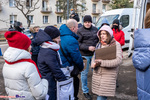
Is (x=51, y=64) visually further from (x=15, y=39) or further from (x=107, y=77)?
(x=107, y=77)

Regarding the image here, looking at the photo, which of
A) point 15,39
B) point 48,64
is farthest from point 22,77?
point 48,64

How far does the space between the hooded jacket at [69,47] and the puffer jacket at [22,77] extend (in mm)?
992

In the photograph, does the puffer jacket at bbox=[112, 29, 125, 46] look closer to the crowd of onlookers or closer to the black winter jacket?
the black winter jacket

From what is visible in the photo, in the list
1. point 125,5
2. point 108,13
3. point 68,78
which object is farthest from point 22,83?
point 125,5

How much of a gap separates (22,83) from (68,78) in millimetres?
1027

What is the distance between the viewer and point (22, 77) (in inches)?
77.4

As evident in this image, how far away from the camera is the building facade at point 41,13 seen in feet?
96.8

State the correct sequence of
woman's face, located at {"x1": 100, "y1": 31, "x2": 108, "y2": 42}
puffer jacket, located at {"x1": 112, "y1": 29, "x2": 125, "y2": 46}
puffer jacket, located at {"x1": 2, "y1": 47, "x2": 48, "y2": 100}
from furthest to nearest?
1. puffer jacket, located at {"x1": 112, "y1": 29, "x2": 125, "y2": 46}
2. woman's face, located at {"x1": 100, "y1": 31, "x2": 108, "y2": 42}
3. puffer jacket, located at {"x1": 2, "y1": 47, "x2": 48, "y2": 100}

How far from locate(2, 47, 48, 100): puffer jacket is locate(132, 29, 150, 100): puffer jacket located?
1184 millimetres

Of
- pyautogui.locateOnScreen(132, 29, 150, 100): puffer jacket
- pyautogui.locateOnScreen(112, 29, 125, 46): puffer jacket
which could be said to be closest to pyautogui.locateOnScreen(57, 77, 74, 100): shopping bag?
pyautogui.locateOnScreen(132, 29, 150, 100): puffer jacket

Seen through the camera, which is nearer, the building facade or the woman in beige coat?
Result: the woman in beige coat

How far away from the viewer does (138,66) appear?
1822mm

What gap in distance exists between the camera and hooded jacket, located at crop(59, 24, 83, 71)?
9.55 ft

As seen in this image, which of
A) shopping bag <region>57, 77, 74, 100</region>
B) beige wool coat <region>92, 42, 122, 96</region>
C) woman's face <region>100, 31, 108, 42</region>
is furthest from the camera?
woman's face <region>100, 31, 108, 42</region>
